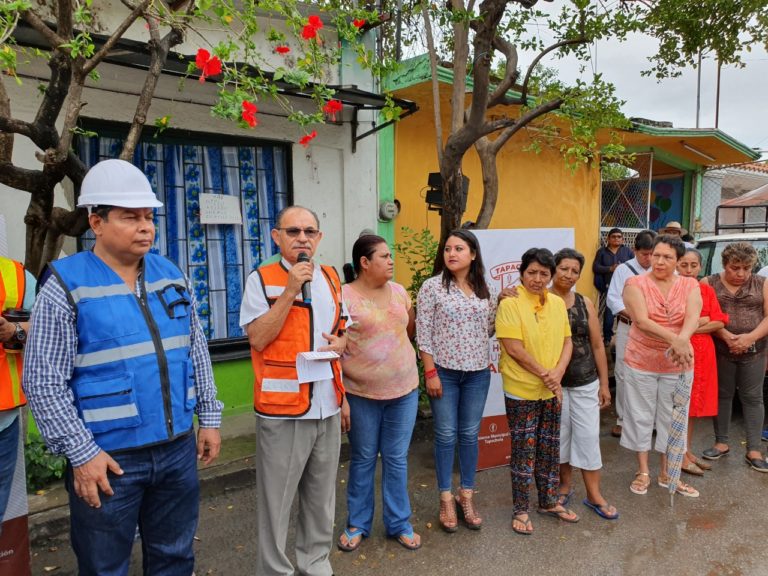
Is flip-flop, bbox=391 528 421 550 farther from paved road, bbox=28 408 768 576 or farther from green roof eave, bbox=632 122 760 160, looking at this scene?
green roof eave, bbox=632 122 760 160

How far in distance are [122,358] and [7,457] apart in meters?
0.86

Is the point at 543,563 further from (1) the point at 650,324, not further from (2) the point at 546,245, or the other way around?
(2) the point at 546,245

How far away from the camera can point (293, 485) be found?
8.61 feet

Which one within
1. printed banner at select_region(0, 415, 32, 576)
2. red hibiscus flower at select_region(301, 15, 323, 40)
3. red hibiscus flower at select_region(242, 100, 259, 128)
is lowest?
printed banner at select_region(0, 415, 32, 576)

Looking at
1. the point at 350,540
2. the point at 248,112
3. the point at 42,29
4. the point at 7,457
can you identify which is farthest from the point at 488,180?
the point at 7,457

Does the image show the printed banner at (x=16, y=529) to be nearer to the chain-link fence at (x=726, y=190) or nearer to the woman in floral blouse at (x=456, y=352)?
the woman in floral blouse at (x=456, y=352)

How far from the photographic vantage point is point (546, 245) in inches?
171

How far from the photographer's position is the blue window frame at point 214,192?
5.07 meters

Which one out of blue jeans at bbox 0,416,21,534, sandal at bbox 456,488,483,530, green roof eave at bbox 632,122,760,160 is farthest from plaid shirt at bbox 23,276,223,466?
green roof eave at bbox 632,122,760,160

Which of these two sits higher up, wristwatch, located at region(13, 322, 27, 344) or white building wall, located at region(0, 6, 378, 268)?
white building wall, located at region(0, 6, 378, 268)

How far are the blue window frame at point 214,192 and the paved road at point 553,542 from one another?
214 centimetres

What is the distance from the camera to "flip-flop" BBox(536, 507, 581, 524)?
11.7ft

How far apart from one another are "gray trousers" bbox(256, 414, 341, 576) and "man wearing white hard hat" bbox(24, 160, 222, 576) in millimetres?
476

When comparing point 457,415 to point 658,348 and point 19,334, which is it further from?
point 19,334
